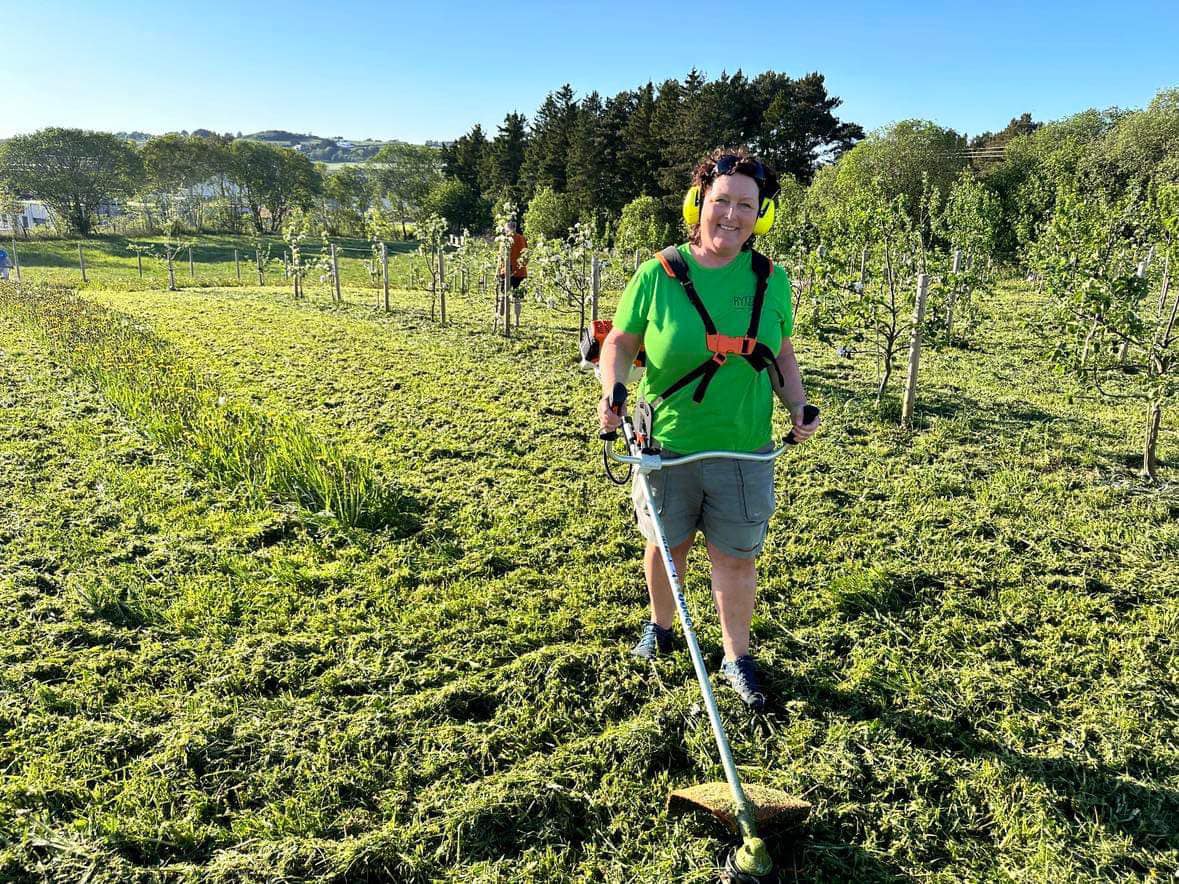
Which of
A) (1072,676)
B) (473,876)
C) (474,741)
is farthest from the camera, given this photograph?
(1072,676)

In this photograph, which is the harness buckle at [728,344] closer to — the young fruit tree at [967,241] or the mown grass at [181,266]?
the young fruit tree at [967,241]

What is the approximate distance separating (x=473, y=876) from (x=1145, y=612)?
3.28 metres

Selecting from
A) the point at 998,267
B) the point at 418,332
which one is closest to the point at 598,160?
the point at 998,267

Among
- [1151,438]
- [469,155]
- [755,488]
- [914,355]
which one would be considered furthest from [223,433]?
[469,155]

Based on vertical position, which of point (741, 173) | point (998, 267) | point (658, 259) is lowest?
point (658, 259)

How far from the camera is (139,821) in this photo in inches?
83.5

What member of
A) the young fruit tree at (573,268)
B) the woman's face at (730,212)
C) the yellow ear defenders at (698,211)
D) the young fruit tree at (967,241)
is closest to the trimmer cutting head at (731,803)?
the woman's face at (730,212)

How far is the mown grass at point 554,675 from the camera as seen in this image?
2.10 metres

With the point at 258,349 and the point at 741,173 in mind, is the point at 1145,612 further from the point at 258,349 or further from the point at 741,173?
the point at 258,349

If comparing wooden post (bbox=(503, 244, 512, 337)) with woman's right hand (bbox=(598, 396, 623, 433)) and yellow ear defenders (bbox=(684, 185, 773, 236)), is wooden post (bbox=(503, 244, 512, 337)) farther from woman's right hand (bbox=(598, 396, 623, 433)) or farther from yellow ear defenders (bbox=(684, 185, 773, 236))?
woman's right hand (bbox=(598, 396, 623, 433))

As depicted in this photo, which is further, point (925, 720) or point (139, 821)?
point (925, 720)

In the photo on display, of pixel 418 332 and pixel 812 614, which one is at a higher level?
pixel 418 332

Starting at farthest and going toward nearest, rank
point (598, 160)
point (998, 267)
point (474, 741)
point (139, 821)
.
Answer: point (598, 160)
point (998, 267)
point (474, 741)
point (139, 821)

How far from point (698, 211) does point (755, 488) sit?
0.99 metres
